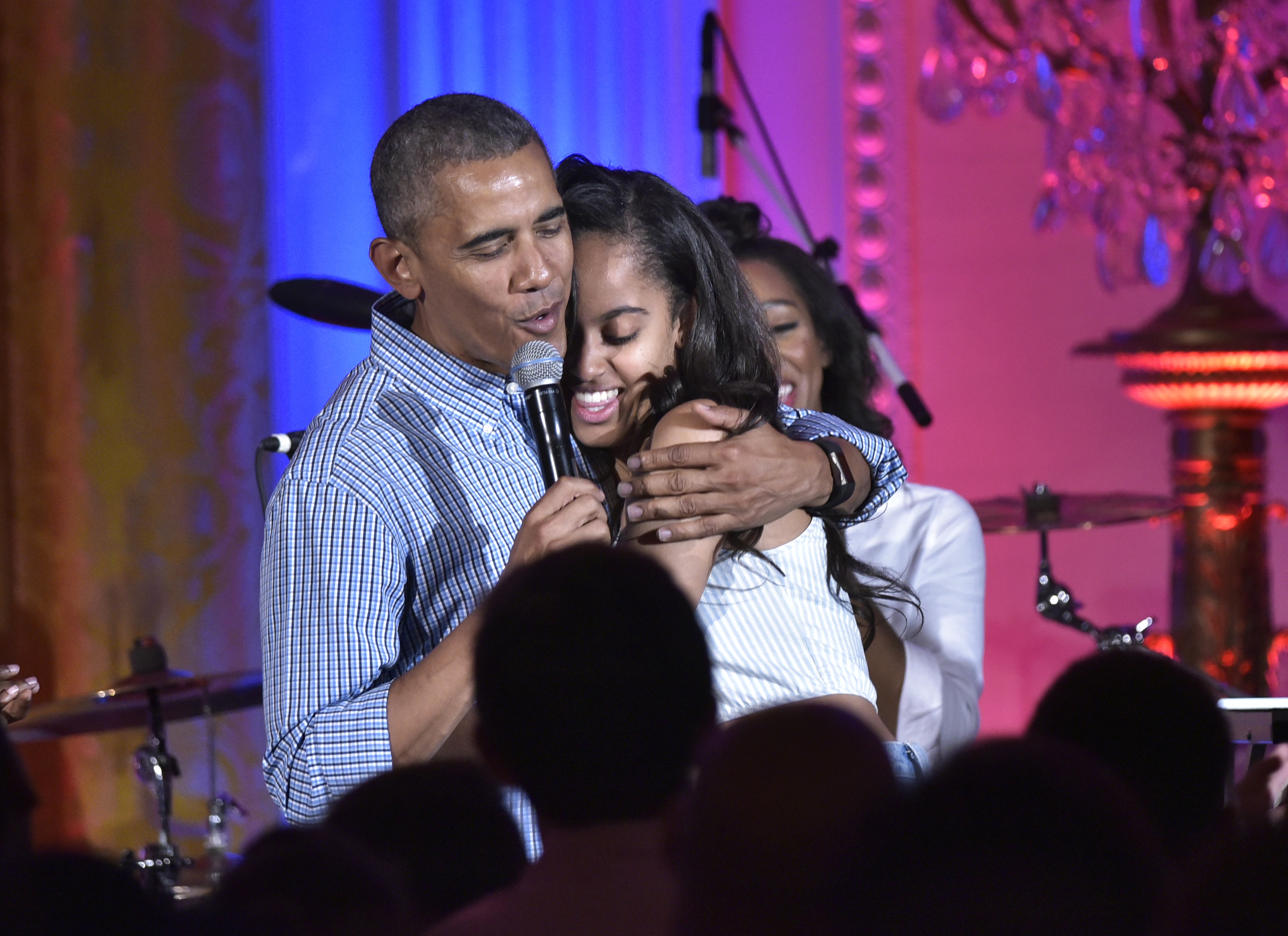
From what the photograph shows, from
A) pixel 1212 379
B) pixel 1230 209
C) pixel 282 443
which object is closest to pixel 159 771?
pixel 282 443

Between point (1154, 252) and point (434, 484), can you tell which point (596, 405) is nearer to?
point (434, 484)

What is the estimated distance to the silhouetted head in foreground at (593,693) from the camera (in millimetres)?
700

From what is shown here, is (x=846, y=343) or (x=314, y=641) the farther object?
(x=846, y=343)

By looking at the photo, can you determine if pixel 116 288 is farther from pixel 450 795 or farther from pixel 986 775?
pixel 986 775

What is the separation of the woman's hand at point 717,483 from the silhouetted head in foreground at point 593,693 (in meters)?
0.69

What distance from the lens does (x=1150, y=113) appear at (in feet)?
13.7

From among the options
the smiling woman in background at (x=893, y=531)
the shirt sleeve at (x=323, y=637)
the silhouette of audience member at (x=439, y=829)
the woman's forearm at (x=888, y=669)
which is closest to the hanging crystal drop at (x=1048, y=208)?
the smiling woman in background at (x=893, y=531)

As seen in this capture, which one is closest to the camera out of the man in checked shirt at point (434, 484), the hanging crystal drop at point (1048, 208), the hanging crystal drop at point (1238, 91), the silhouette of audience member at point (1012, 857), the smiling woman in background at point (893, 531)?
the silhouette of audience member at point (1012, 857)

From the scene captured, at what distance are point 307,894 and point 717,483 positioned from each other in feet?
3.05

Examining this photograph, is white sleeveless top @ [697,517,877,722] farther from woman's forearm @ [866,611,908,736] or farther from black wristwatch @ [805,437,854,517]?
woman's forearm @ [866,611,908,736]

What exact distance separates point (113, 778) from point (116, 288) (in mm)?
1187

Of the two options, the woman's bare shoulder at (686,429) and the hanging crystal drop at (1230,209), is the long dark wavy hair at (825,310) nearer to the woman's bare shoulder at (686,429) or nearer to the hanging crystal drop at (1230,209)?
the woman's bare shoulder at (686,429)

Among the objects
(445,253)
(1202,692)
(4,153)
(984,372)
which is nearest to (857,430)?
(445,253)

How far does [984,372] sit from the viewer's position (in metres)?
5.03
